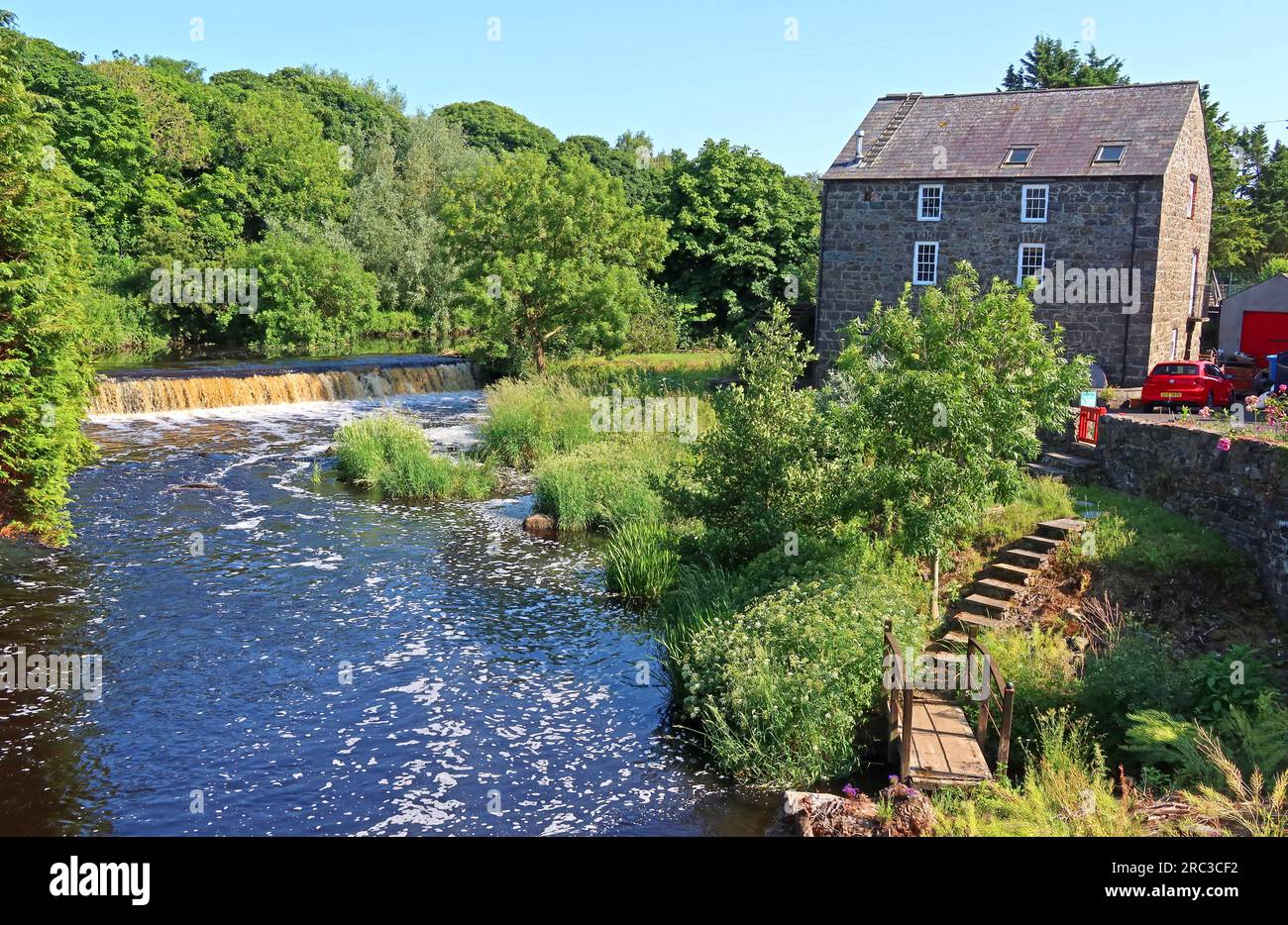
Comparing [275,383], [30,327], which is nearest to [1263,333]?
[275,383]

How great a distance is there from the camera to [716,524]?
55.5ft

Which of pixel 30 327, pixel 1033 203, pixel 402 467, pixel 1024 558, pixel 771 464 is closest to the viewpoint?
pixel 30 327

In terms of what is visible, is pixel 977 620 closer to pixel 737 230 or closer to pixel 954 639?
pixel 954 639

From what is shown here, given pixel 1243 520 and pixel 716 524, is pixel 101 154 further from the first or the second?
pixel 1243 520

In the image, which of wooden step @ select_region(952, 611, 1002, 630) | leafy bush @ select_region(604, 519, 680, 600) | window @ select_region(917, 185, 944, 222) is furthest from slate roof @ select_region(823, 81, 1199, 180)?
wooden step @ select_region(952, 611, 1002, 630)

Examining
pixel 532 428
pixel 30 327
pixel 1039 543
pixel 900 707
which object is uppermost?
pixel 30 327

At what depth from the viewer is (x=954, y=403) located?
14.4m

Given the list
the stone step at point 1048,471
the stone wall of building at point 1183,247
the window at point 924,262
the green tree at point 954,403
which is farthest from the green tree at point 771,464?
the stone wall of building at point 1183,247

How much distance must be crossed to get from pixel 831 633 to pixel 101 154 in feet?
151

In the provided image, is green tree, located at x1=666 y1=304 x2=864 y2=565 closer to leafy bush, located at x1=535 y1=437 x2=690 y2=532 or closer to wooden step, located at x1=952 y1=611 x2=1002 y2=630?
wooden step, located at x1=952 y1=611 x2=1002 y2=630

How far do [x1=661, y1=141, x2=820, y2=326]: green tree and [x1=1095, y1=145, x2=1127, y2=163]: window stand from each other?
15728mm

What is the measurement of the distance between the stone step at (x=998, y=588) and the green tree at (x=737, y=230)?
1133 inches

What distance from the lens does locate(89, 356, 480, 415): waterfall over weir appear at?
3334 centimetres

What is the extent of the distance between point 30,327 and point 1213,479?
748 inches
